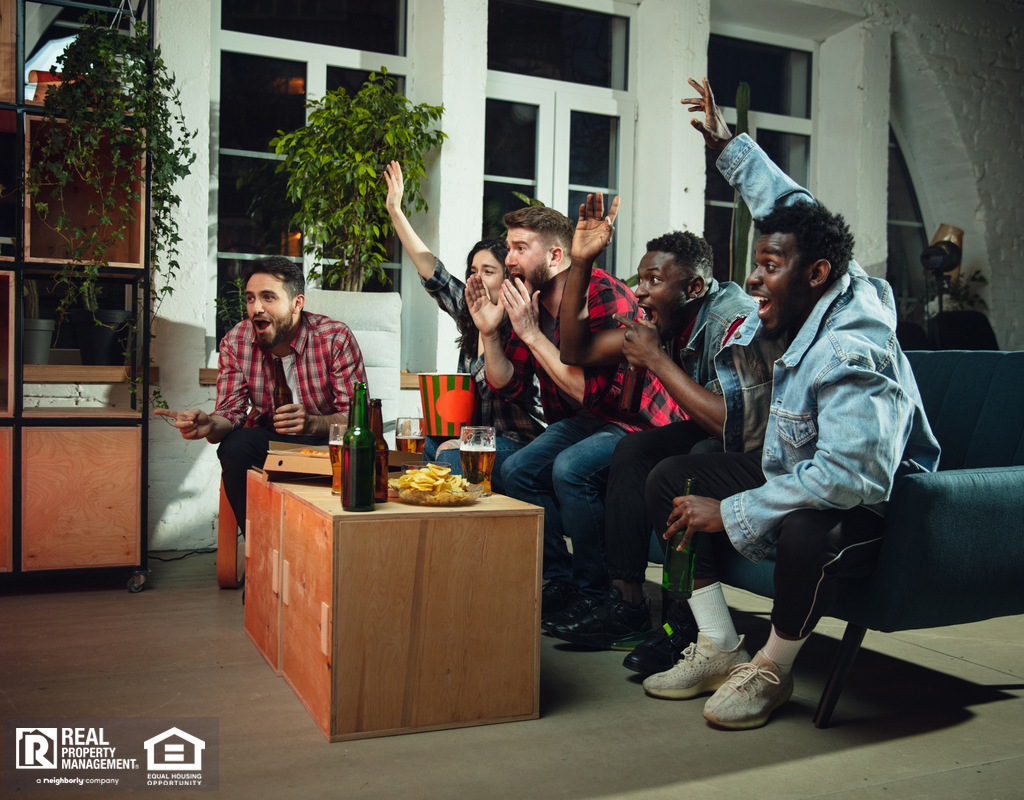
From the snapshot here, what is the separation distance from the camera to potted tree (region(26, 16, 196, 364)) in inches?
114

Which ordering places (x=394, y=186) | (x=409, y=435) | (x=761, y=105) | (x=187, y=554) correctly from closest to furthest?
(x=409, y=435)
(x=394, y=186)
(x=187, y=554)
(x=761, y=105)

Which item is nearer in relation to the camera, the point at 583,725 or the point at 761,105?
the point at 583,725

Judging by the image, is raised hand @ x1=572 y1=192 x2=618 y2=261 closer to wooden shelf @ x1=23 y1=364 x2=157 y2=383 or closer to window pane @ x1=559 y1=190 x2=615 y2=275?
wooden shelf @ x1=23 y1=364 x2=157 y2=383

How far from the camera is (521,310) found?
103 inches

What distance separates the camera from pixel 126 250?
3.30m

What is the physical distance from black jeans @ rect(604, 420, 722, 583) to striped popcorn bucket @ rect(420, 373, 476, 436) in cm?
65

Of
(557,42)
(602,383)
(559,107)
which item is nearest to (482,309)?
(602,383)

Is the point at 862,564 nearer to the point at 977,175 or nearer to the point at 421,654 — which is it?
the point at 421,654

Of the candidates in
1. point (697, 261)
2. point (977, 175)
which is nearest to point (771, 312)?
point (697, 261)

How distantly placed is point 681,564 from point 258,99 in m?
3.12

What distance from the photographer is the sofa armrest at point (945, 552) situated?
1.73 m

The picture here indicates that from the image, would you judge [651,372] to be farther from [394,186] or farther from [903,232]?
[903,232]

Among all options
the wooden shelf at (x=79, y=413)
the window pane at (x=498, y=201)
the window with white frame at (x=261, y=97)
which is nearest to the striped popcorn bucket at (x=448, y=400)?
the wooden shelf at (x=79, y=413)

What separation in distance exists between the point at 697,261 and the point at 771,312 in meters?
0.54
